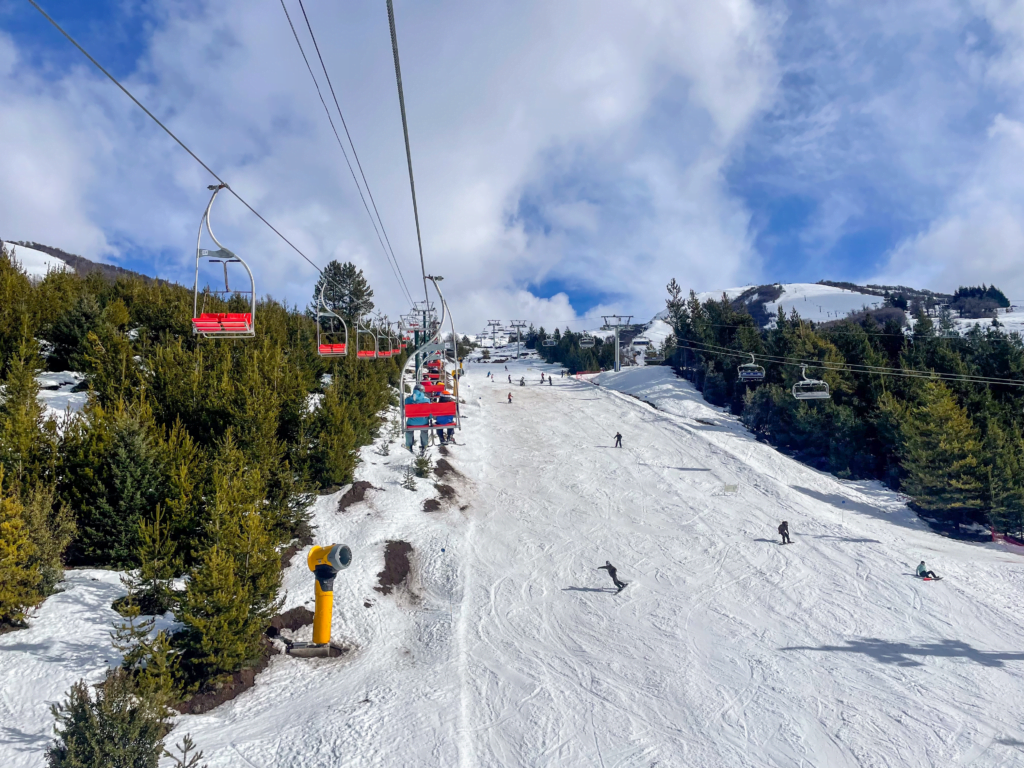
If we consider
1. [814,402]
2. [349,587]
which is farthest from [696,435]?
[349,587]

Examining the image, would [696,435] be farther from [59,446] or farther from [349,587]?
[59,446]

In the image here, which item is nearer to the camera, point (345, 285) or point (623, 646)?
point (623, 646)

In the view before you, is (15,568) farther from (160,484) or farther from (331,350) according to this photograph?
(331,350)

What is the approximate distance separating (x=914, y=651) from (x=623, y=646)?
7093mm

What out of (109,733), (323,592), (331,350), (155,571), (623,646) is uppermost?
(331,350)

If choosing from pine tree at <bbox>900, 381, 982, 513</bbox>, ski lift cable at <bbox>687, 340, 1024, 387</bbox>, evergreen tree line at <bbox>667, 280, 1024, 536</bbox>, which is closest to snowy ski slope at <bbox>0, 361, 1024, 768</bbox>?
pine tree at <bbox>900, 381, 982, 513</bbox>

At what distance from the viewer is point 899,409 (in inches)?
1331

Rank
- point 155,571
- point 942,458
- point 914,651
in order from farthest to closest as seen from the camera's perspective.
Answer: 1. point 942,458
2. point 914,651
3. point 155,571

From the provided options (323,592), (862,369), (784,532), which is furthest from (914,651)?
(862,369)

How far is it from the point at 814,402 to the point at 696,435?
10079mm

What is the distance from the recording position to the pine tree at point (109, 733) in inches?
222

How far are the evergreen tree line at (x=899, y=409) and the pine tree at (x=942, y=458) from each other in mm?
56

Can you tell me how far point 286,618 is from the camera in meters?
12.3

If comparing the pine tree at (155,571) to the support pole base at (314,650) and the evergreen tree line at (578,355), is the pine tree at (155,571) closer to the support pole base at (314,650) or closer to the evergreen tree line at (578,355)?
the support pole base at (314,650)
